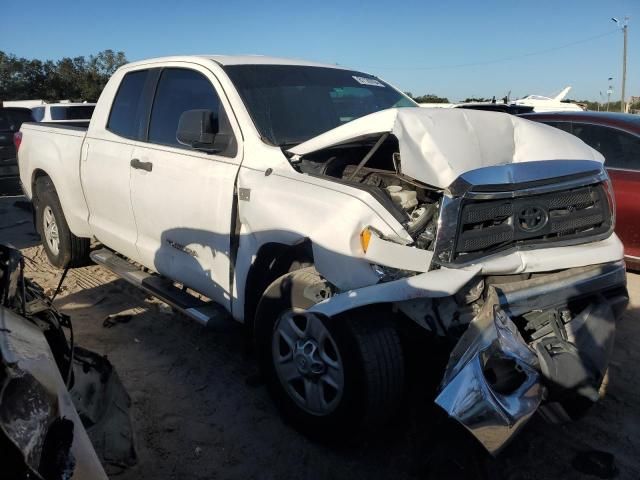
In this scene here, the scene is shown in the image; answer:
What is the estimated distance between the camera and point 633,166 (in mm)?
5316

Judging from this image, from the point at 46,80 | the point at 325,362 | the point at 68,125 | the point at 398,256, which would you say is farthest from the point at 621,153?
the point at 46,80

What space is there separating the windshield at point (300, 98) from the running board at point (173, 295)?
3.90 ft

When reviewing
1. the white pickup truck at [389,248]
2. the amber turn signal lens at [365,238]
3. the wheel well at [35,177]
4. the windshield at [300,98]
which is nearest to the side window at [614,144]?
the windshield at [300,98]

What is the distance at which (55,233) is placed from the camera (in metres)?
5.82

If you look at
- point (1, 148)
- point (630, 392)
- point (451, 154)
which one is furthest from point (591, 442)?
point (1, 148)

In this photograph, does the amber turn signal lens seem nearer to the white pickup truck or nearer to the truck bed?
the white pickup truck

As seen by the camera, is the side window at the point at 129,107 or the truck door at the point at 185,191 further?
the side window at the point at 129,107

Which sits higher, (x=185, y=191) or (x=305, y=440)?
(x=185, y=191)

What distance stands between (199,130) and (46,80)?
36.0 meters

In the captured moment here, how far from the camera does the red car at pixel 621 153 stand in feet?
17.0

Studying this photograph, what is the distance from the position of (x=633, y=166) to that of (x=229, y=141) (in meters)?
3.98

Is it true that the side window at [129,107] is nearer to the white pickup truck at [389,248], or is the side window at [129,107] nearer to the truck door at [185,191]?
the truck door at [185,191]

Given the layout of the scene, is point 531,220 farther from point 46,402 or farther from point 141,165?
point 141,165

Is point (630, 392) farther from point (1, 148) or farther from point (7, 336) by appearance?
point (1, 148)
